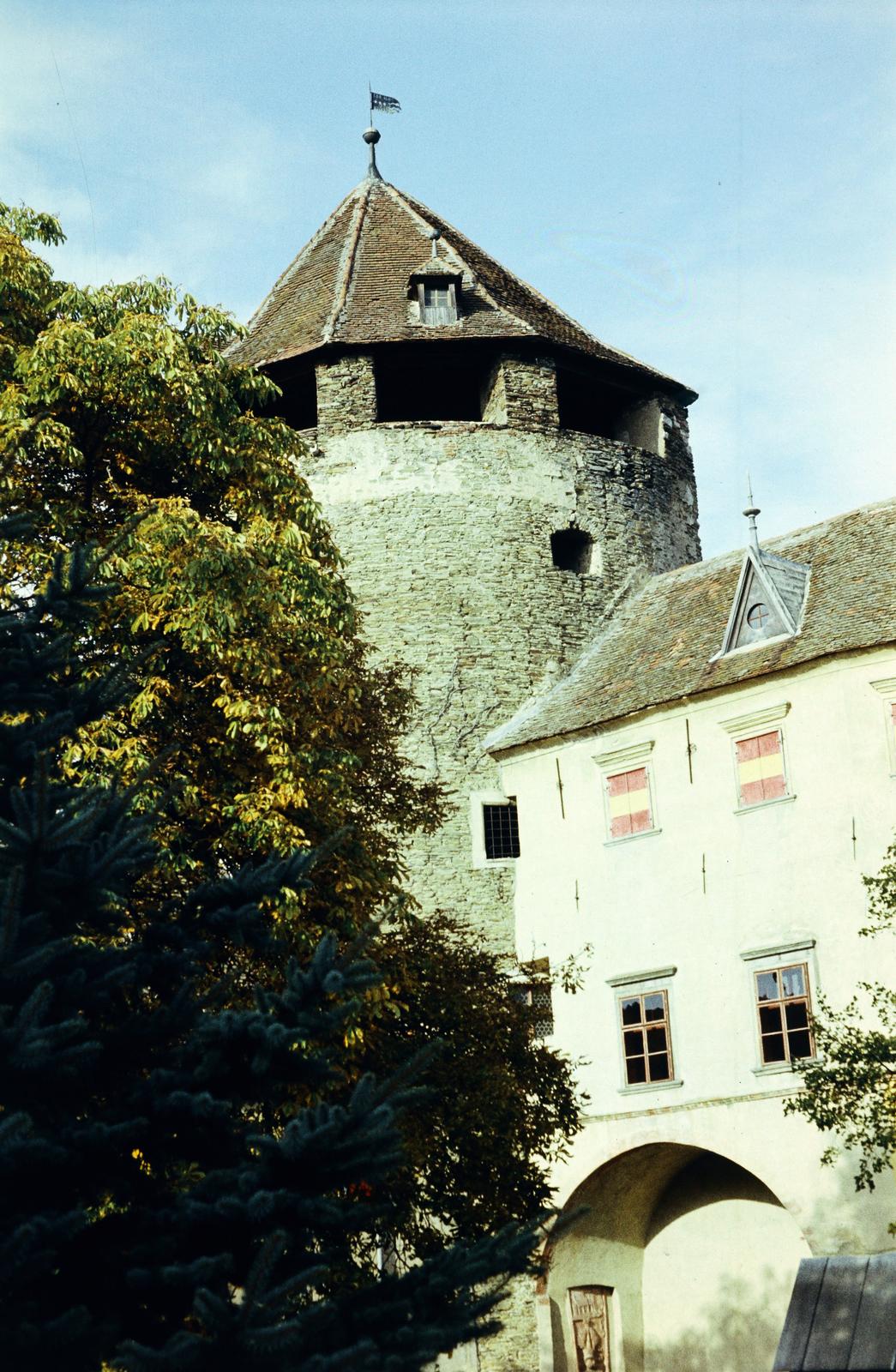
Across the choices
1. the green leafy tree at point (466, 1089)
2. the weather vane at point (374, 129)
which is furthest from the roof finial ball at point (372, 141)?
the green leafy tree at point (466, 1089)

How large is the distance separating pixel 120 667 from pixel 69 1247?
2892 millimetres

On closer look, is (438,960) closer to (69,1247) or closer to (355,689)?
(355,689)

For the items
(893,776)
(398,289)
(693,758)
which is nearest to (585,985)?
(693,758)

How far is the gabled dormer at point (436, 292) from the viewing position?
30.2m

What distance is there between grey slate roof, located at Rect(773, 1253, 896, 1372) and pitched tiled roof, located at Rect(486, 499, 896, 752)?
7399mm

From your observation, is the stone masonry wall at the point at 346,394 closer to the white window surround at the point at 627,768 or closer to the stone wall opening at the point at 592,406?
the stone wall opening at the point at 592,406

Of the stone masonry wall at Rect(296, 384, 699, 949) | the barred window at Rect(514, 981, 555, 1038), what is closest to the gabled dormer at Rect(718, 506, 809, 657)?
the stone masonry wall at Rect(296, 384, 699, 949)

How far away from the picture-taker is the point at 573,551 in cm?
2981

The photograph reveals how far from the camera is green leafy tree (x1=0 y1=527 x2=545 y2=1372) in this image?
678 cm

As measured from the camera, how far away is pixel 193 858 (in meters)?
14.9

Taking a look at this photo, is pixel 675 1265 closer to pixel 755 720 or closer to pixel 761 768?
pixel 761 768

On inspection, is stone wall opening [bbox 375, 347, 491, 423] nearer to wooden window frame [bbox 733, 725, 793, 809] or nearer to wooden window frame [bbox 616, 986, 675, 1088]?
wooden window frame [bbox 733, 725, 793, 809]

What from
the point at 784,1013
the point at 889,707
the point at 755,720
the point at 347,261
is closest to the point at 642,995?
the point at 784,1013

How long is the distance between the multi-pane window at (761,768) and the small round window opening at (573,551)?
22.6 ft
